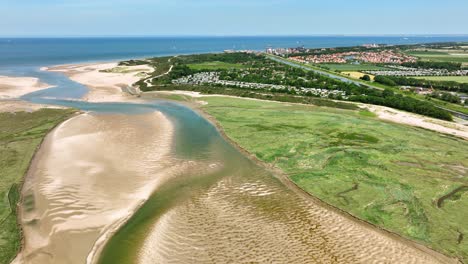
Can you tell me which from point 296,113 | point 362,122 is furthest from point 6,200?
point 362,122

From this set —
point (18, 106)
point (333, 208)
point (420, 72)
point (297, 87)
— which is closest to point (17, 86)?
point (18, 106)

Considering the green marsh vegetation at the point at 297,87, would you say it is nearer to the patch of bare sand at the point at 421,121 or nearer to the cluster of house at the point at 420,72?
the patch of bare sand at the point at 421,121

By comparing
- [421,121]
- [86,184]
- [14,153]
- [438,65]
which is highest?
[438,65]

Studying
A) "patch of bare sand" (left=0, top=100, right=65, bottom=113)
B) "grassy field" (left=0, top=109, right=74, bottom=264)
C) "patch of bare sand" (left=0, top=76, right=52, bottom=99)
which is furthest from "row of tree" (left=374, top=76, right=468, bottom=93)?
"patch of bare sand" (left=0, top=76, right=52, bottom=99)

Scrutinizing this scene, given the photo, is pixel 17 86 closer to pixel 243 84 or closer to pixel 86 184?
pixel 243 84

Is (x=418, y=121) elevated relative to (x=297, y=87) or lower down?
lower down

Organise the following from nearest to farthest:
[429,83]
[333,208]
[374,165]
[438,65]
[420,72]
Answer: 1. [333,208]
2. [374,165]
3. [429,83]
4. [420,72]
5. [438,65]
